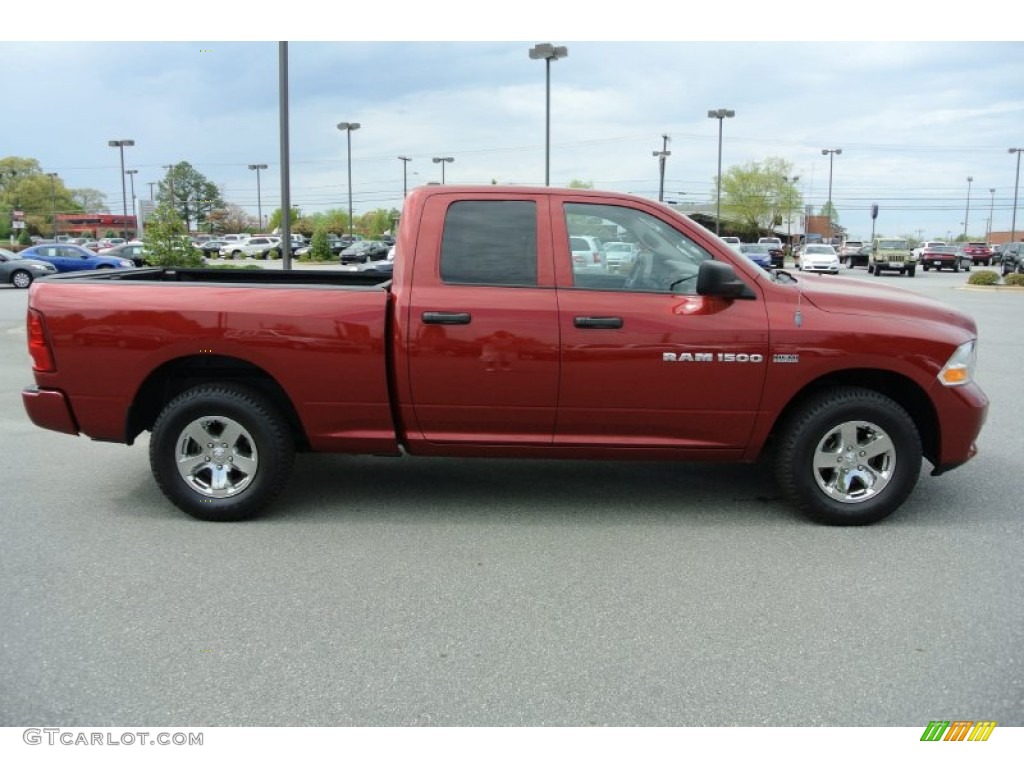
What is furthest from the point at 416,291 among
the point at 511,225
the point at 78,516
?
the point at 78,516

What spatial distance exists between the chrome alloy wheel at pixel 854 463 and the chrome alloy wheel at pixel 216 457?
3.25 meters

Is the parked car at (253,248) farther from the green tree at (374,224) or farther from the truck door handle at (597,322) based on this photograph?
the truck door handle at (597,322)

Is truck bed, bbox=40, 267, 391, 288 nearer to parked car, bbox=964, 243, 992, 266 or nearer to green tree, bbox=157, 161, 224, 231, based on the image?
parked car, bbox=964, 243, 992, 266

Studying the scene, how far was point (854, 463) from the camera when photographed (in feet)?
16.2

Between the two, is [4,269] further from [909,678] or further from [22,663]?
[909,678]

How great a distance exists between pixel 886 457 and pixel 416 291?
2810 mm

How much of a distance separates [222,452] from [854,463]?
3.62 m

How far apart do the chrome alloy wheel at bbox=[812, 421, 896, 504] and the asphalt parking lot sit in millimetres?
247

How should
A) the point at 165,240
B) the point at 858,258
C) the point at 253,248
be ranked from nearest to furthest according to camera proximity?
the point at 165,240 < the point at 858,258 < the point at 253,248

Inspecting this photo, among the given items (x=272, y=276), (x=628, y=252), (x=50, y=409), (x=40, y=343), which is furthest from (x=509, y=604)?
(x=272, y=276)

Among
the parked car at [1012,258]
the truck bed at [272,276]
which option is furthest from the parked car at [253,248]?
the truck bed at [272,276]

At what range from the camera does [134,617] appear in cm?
379

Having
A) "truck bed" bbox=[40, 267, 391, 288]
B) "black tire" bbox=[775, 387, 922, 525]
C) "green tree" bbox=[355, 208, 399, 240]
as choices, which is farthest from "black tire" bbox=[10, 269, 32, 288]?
"green tree" bbox=[355, 208, 399, 240]

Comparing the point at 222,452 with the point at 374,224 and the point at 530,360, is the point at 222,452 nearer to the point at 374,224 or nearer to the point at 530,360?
the point at 530,360
